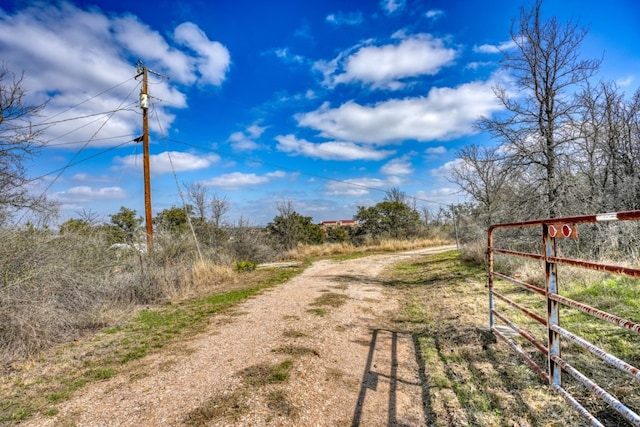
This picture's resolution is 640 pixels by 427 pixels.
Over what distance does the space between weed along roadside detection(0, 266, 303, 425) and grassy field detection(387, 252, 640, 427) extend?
386 centimetres

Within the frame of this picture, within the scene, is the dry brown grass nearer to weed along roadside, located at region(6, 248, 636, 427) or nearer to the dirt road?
weed along roadside, located at region(6, 248, 636, 427)

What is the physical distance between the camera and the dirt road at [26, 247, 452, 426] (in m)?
3.05

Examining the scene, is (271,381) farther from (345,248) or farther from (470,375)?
(345,248)

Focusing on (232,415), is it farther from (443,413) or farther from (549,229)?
(549,229)

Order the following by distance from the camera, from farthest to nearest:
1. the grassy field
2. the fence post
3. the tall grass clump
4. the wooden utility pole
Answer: the wooden utility pole < the tall grass clump < the fence post < the grassy field

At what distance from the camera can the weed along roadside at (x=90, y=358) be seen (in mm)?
3508

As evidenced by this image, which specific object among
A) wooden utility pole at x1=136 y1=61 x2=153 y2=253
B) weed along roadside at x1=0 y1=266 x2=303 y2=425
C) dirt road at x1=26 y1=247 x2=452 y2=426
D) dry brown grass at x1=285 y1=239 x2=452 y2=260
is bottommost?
weed along roadside at x1=0 y1=266 x2=303 y2=425

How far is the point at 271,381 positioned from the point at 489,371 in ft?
8.02

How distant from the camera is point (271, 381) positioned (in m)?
3.62

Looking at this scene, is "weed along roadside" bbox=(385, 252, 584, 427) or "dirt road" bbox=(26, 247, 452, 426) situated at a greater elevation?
"weed along roadside" bbox=(385, 252, 584, 427)

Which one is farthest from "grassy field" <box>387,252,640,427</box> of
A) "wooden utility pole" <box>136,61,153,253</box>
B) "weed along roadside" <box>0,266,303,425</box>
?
"wooden utility pole" <box>136,61,153,253</box>

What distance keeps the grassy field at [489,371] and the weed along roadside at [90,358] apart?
3.86 meters

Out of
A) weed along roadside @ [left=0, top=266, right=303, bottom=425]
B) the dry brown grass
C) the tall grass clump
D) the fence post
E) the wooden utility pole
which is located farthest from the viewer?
the dry brown grass

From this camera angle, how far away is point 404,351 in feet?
15.1
